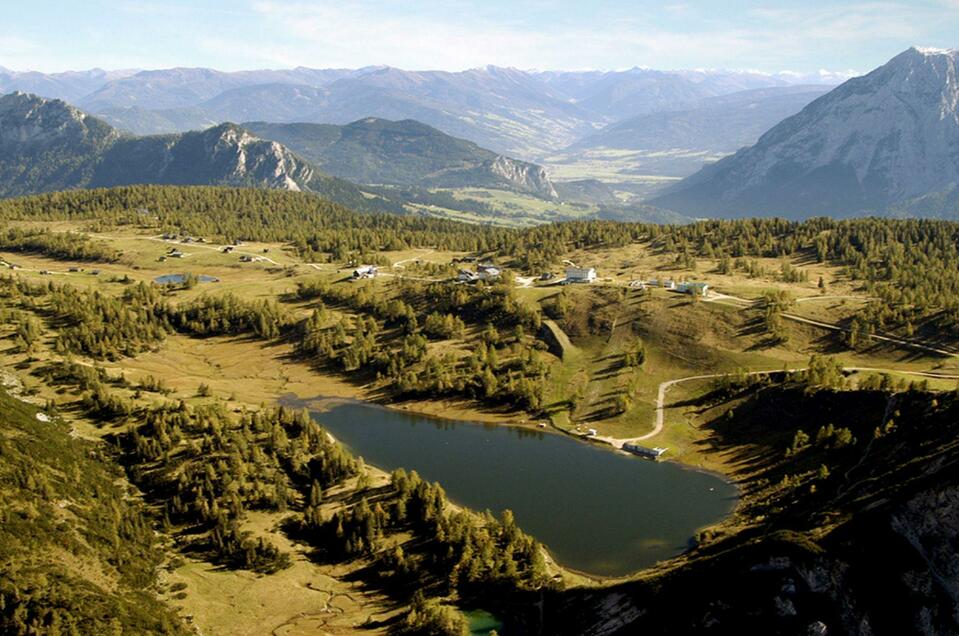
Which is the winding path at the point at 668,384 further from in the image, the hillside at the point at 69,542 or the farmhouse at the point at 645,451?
the hillside at the point at 69,542

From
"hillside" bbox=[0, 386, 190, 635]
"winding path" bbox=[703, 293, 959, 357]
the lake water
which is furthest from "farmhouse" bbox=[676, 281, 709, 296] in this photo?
"hillside" bbox=[0, 386, 190, 635]

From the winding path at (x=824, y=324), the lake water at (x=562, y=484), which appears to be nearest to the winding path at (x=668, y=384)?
the lake water at (x=562, y=484)

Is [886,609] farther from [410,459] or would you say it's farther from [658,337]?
[658,337]

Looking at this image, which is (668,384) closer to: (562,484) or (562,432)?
(562,432)

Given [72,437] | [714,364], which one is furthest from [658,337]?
[72,437]

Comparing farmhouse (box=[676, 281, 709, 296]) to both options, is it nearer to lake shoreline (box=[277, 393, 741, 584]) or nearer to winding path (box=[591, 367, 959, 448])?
winding path (box=[591, 367, 959, 448])

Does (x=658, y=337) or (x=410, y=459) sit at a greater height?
(x=658, y=337)

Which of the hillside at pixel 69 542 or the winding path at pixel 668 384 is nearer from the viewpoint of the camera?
the hillside at pixel 69 542

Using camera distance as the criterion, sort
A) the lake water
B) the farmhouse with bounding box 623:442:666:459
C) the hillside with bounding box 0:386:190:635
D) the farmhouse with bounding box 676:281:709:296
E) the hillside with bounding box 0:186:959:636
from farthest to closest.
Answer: the farmhouse with bounding box 676:281:709:296 → the farmhouse with bounding box 623:442:666:459 → the lake water → the hillside with bounding box 0:386:190:635 → the hillside with bounding box 0:186:959:636
